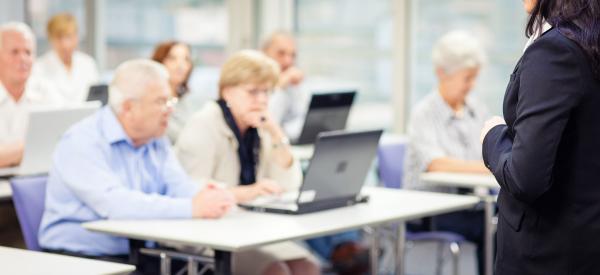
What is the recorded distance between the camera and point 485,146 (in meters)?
2.30

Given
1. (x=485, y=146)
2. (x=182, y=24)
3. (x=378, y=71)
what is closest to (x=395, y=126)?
(x=378, y=71)

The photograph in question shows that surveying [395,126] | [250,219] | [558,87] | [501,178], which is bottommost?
[395,126]

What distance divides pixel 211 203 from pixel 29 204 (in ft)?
2.03

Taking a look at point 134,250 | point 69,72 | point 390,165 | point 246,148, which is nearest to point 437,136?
point 390,165

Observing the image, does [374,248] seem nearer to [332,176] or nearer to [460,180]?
[460,180]

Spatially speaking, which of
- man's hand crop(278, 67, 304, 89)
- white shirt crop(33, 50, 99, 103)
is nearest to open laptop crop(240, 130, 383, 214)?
man's hand crop(278, 67, 304, 89)

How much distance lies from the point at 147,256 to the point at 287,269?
1.93ft

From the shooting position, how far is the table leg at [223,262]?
10.2 feet

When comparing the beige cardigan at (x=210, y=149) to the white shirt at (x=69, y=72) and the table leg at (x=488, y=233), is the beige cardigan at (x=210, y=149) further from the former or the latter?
the white shirt at (x=69, y=72)

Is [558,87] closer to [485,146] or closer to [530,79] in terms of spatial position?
[530,79]

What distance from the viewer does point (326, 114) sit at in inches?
217

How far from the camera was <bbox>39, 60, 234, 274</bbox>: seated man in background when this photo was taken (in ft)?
11.0

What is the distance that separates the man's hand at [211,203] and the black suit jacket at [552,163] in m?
1.38

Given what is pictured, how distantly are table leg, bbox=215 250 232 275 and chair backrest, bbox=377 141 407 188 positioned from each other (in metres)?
1.89
